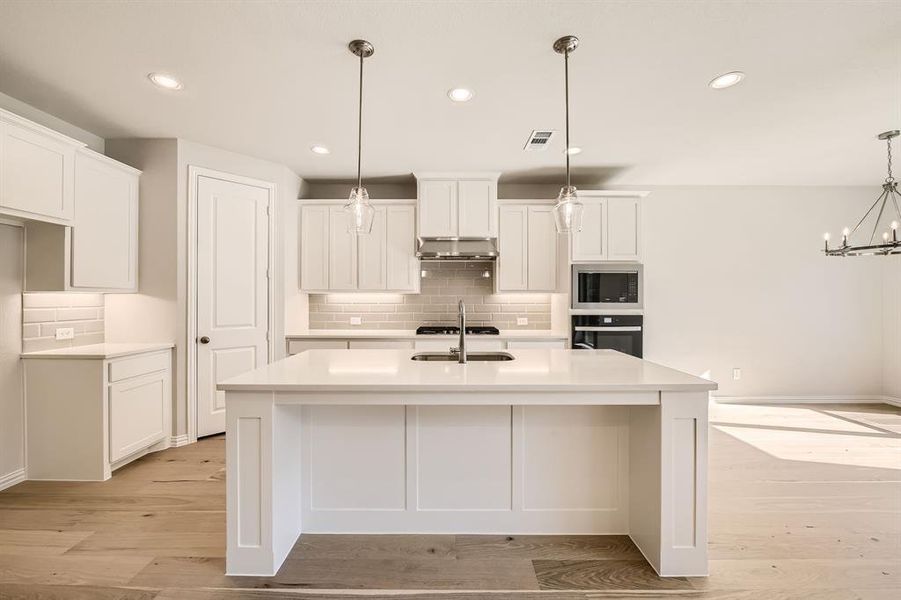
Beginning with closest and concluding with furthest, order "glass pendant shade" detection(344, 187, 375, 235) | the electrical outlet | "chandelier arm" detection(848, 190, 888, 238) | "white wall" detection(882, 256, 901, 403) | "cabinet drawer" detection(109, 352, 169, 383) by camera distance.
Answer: "glass pendant shade" detection(344, 187, 375, 235), "cabinet drawer" detection(109, 352, 169, 383), the electrical outlet, "chandelier arm" detection(848, 190, 888, 238), "white wall" detection(882, 256, 901, 403)

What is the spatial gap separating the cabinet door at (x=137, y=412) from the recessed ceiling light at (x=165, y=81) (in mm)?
1954

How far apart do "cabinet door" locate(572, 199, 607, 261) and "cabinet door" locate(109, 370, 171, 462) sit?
3740 mm

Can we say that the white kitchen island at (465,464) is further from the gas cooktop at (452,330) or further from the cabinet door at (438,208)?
the cabinet door at (438,208)

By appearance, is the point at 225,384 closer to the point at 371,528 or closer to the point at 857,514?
the point at 371,528

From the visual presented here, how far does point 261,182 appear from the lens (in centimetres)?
400

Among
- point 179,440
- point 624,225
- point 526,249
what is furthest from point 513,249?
point 179,440

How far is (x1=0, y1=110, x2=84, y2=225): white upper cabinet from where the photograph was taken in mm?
2428

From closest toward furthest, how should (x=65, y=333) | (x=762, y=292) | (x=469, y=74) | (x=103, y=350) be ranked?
(x=469, y=74), (x=103, y=350), (x=65, y=333), (x=762, y=292)

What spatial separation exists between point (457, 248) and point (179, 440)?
2935mm

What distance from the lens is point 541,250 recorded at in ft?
14.8

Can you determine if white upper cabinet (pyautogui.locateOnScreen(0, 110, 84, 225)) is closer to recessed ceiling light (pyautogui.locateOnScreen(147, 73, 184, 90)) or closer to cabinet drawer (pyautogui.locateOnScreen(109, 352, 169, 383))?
recessed ceiling light (pyautogui.locateOnScreen(147, 73, 184, 90))

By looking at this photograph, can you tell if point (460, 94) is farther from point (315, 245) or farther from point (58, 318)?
point (58, 318)

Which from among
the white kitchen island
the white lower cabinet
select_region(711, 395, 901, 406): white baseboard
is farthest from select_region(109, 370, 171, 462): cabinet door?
select_region(711, 395, 901, 406): white baseboard

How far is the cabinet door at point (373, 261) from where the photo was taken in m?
4.55
